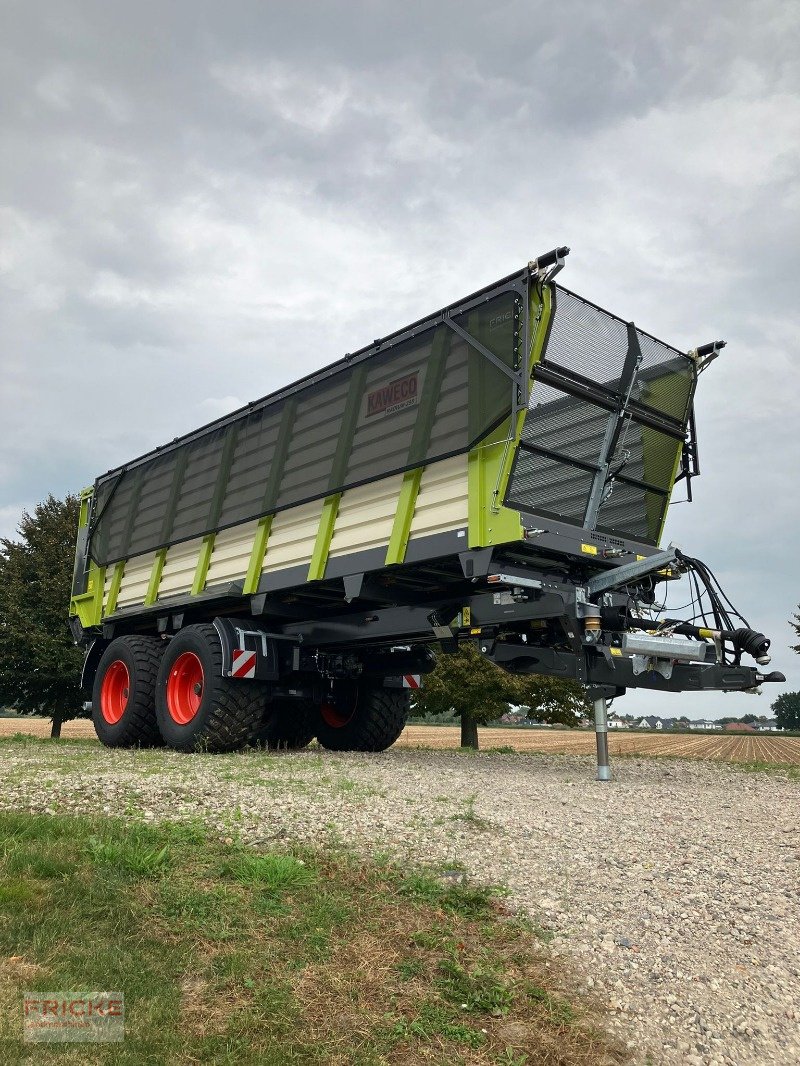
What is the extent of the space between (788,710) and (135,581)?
92.7 m

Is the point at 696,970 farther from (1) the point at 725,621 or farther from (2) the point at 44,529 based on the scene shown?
(2) the point at 44,529

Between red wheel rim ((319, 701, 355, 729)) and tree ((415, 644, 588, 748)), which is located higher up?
tree ((415, 644, 588, 748))

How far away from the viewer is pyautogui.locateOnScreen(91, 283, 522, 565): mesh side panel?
7422mm

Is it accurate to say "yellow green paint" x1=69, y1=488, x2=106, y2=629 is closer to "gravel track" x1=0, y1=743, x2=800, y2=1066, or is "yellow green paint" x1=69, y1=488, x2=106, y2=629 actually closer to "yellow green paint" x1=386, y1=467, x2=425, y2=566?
"gravel track" x1=0, y1=743, x2=800, y2=1066

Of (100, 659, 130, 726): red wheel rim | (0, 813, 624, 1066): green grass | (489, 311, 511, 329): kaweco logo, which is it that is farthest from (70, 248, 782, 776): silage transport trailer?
(0, 813, 624, 1066): green grass

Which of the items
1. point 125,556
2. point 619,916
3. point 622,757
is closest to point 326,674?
point 125,556

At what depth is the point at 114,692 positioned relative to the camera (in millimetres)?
12180

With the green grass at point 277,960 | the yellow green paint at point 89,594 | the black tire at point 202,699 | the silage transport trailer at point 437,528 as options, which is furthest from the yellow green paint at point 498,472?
the yellow green paint at point 89,594

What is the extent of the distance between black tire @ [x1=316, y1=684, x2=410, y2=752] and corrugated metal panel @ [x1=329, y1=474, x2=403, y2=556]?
3337mm

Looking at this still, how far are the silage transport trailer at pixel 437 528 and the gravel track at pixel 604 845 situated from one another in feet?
4.39

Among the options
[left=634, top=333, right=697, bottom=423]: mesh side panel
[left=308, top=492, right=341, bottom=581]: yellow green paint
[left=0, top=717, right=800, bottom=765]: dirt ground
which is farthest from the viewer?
[left=0, top=717, right=800, bottom=765]: dirt ground

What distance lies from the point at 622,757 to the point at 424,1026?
9659 millimetres

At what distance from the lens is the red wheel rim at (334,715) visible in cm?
1177

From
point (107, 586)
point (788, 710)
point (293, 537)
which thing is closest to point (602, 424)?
point (293, 537)
